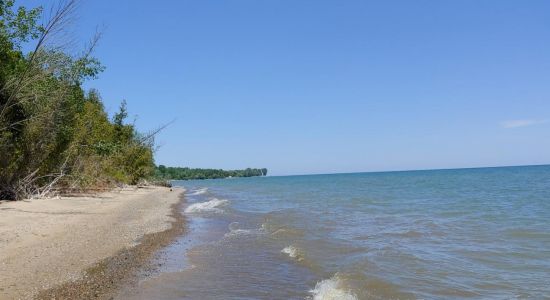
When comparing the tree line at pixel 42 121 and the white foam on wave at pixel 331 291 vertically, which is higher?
the tree line at pixel 42 121

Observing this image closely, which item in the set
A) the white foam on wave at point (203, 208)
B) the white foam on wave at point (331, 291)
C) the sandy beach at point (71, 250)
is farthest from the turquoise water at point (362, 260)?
the white foam on wave at point (203, 208)

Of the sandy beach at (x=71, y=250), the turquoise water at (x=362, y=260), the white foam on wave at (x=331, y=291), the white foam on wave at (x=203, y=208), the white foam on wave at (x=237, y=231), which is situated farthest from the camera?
the white foam on wave at (x=203, y=208)

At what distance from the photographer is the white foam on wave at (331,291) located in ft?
28.7

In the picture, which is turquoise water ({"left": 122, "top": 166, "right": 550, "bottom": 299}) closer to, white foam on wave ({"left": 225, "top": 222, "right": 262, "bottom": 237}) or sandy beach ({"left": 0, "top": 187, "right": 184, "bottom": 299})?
white foam on wave ({"left": 225, "top": 222, "right": 262, "bottom": 237})

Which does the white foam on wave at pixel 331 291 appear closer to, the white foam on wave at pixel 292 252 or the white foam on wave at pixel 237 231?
the white foam on wave at pixel 292 252

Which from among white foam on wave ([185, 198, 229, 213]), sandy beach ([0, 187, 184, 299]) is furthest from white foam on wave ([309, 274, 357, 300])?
white foam on wave ([185, 198, 229, 213])

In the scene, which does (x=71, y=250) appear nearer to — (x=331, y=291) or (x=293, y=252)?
(x=293, y=252)

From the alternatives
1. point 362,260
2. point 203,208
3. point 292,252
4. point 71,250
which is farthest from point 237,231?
point 203,208

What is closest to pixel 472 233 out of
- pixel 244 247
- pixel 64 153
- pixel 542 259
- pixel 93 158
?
pixel 542 259

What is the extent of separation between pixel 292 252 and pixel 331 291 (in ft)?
15.5

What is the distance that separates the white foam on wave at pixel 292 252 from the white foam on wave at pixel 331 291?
10.1 ft

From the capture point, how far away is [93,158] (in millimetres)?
37844

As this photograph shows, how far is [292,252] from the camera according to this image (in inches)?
541

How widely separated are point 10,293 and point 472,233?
15.8m
